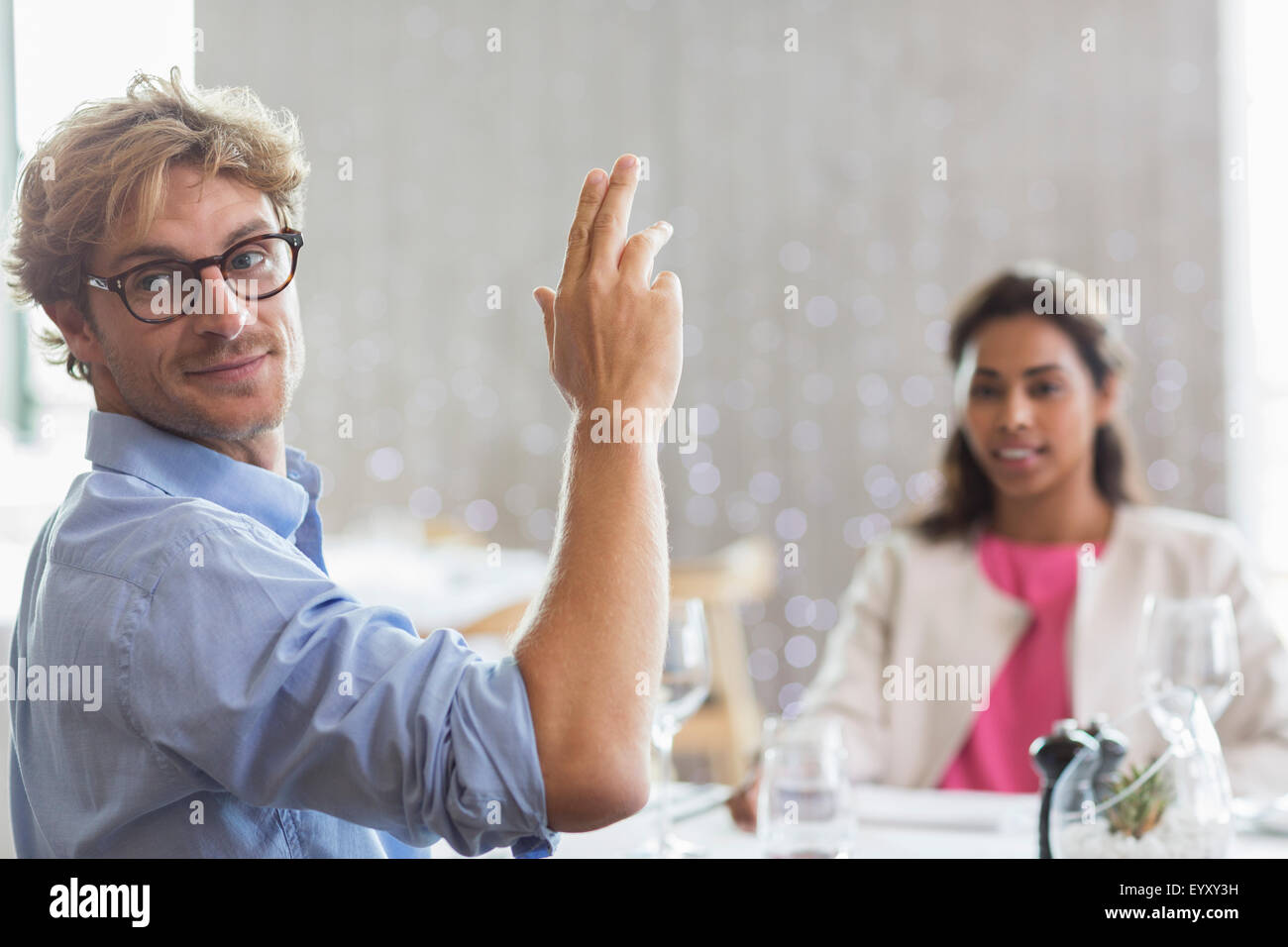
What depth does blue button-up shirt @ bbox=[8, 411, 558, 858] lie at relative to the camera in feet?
2.28

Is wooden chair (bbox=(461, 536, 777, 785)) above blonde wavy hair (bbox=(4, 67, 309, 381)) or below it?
below

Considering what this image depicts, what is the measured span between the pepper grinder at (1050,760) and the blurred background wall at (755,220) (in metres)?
2.90

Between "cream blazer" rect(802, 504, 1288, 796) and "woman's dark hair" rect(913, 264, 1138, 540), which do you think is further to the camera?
"woman's dark hair" rect(913, 264, 1138, 540)

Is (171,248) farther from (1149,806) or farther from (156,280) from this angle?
(1149,806)

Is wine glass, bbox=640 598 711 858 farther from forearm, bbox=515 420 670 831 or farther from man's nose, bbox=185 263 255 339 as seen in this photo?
man's nose, bbox=185 263 255 339

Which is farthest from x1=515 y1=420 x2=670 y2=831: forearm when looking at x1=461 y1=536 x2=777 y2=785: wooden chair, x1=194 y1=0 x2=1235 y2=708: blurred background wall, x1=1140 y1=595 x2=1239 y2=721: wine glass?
x1=194 y1=0 x2=1235 y2=708: blurred background wall

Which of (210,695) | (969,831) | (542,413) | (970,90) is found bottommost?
(969,831)

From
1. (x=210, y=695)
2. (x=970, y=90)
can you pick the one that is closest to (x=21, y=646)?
(x=210, y=695)

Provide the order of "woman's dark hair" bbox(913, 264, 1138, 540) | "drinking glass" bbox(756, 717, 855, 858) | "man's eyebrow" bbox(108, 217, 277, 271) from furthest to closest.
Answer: "woman's dark hair" bbox(913, 264, 1138, 540), "drinking glass" bbox(756, 717, 855, 858), "man's eyebrow" bbox(108, 217, 277, 271)

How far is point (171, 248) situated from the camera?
0.83 m

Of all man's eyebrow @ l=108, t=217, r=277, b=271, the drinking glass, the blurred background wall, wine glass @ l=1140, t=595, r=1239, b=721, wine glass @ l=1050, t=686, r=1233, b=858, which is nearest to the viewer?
man's eyebrow @ l=108, t=217, r=277, b=271

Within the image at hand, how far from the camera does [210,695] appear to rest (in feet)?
2.31
